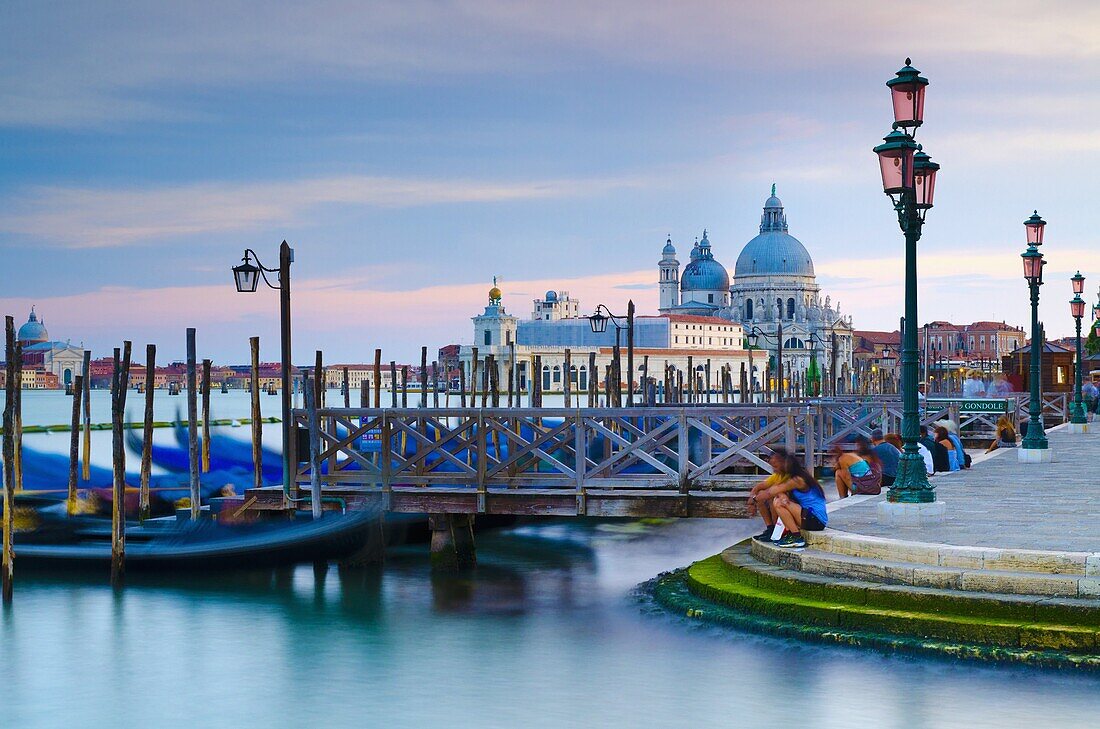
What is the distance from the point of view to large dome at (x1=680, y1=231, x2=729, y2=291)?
5837 inches

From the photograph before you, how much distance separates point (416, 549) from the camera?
54.1 ft

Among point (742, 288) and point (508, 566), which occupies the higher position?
point (742, 288)

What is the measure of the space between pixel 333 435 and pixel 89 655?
132 inches

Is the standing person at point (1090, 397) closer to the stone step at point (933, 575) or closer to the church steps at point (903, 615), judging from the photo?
the stone step at point (933, 575)

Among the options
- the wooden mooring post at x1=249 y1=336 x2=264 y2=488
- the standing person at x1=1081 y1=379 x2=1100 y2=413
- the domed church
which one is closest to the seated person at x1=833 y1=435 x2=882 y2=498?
the wooden mooring post at x1=249 y1=336 x2=264 y2=488

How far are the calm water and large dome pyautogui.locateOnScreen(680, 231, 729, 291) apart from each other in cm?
13398

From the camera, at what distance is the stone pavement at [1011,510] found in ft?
30.5

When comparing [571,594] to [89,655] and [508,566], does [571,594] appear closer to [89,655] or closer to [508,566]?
[508,566]

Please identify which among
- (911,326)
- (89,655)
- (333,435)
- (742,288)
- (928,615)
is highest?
(742,288)

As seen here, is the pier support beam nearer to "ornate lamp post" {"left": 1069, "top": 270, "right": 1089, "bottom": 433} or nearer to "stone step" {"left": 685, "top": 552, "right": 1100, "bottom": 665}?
"stone step" {"left": 685, "top": 552, "right": 1100, "bottom": 665}

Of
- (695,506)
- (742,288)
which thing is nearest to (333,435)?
(695,506)

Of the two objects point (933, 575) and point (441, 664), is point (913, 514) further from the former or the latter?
point (441, 664)

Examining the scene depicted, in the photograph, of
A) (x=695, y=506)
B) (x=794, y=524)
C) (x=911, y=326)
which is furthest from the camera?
(x=695, y=506)

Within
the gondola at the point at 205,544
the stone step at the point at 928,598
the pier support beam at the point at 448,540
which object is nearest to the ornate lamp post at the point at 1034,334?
the pier support beam at the point at 448,540
